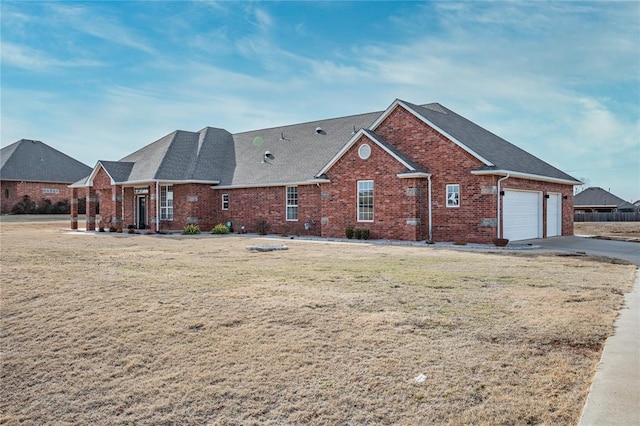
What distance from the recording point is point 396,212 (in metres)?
21.7

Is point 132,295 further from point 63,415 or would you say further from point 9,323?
point 63,415

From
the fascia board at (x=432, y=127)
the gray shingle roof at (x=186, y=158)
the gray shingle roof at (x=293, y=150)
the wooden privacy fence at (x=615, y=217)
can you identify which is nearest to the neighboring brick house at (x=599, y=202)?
the wooden privacy fence at (x=615, y=217)

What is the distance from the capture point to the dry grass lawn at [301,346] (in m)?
4.61

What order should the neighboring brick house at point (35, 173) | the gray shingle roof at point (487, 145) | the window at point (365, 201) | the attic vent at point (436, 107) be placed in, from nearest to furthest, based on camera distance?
the gray shingle roof at point (487, 145), the window at point (365, 201), the attic vent at point (436, 107), the neighboring brick house at point (35, 173)

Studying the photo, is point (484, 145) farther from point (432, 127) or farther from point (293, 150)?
point (293, 150)

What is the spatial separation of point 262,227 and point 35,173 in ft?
109

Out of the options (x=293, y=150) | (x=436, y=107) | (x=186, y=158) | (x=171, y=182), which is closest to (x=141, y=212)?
(x=186, y=158)

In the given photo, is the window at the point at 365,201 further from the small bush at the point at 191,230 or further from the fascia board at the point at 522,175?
the small bush at the point at 191,230

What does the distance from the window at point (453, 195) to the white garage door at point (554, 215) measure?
740cm

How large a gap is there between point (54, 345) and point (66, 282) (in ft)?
13.7

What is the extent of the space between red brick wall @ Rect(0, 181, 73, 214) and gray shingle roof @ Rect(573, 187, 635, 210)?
58.7 metres

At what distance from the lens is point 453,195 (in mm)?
20797

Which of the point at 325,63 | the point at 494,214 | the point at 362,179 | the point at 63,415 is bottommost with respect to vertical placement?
the point at 63,415

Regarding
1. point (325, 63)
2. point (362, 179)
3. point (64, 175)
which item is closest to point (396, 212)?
point (362, 179)
